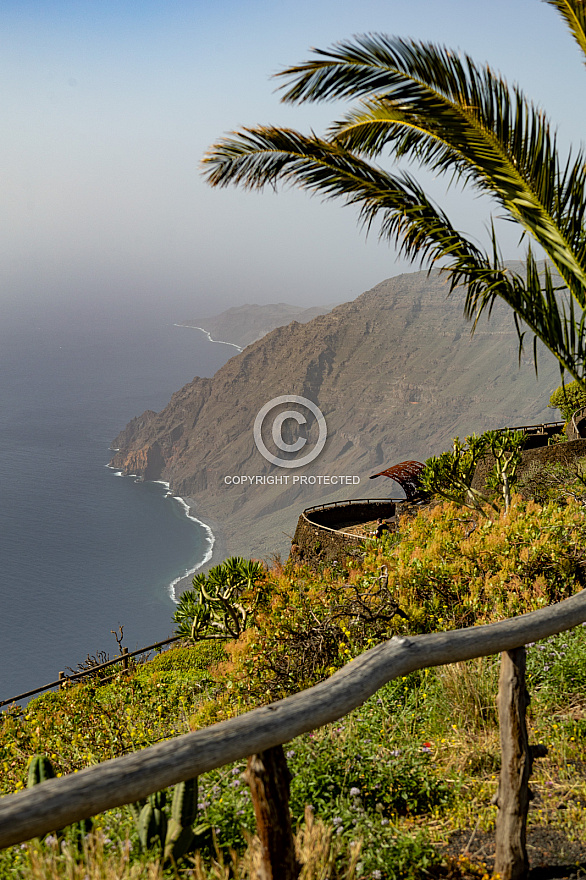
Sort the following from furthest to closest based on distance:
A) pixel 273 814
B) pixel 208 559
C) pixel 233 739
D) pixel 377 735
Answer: pixel 208 559
pixel 377 735
pixel 273 814
pixel 233 739

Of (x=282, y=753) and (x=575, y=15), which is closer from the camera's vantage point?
(x=282, y=753)

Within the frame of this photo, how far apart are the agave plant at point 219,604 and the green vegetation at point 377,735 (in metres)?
0.81

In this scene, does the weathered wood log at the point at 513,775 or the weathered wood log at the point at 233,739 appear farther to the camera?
the weathered wood log at the point at 513,775

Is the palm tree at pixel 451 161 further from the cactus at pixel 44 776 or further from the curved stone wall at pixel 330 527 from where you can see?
the curved stone wall at pixel 330 527

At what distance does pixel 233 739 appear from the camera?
1.91 metres

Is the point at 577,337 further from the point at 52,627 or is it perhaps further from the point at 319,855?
the point at 52,627

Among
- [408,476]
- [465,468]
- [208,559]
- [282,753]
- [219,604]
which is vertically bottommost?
[208,559]

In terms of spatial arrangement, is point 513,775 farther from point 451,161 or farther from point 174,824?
point 451,161

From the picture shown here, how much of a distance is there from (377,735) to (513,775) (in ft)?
4.52

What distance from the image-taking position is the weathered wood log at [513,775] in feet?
8.36

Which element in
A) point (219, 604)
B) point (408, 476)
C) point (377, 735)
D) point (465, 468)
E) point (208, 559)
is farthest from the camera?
point (208, 559)

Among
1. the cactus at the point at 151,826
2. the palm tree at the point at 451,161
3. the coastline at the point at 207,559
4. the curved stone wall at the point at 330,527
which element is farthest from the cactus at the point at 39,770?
the coastline at the point at 207,559

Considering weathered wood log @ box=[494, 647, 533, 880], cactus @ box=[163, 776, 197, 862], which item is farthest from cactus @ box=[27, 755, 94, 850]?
weathered wood log @ box=[494, 647, 533, 880]

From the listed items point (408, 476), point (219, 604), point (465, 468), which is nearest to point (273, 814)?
point (219, 604)
